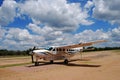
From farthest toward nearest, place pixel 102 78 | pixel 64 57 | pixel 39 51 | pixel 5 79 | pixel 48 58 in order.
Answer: pixel 64 57, pixel 48 58, pixel 39 51, pixel 5 79, pixel 102 78

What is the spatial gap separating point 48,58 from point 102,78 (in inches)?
617

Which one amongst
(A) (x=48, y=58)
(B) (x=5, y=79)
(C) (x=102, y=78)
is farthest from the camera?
(A) (x=48, y=58)

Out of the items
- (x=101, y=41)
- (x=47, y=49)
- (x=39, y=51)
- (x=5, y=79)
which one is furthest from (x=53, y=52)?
(x=5, y=79)

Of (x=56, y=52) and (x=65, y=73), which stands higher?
(x=56, y=52)

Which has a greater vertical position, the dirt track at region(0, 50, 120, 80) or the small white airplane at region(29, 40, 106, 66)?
the small white airplane at region(29, 40, 106, 66)

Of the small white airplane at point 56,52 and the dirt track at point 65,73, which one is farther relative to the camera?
the small white airplane at point 56,52

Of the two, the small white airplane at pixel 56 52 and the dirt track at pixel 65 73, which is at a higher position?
the small white airplane at pixel 56 52

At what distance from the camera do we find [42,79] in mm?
12781

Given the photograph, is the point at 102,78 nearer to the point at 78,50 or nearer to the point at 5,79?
the point at 5,79

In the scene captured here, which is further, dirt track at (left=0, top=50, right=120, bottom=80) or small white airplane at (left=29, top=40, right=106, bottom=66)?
small white airplane at (left=29, top=40, right=106, bottom=66)

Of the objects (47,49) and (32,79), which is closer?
(32,79)

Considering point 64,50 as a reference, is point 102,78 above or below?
below

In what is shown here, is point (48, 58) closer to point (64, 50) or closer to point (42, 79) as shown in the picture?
point (64, 50)

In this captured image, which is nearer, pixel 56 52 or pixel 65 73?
pixel 65 73
